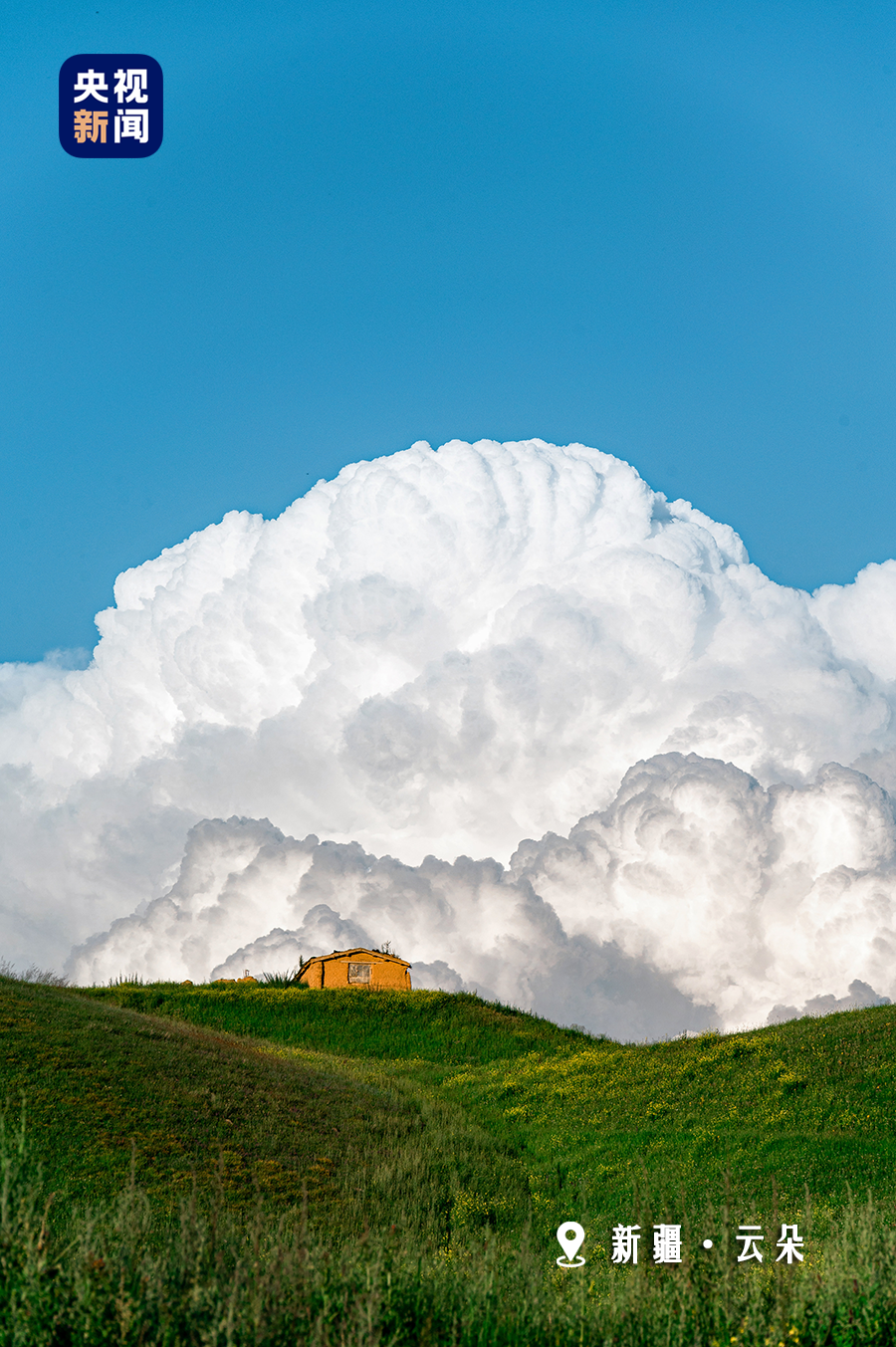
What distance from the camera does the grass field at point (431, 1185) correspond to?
27.7ft

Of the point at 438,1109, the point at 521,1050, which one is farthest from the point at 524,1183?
the point at 521,1050

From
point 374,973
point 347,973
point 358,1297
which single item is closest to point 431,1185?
point 358,1297

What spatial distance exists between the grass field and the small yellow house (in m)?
15.6

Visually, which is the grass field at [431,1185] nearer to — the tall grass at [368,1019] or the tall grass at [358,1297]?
the tall grass at [358,1297]

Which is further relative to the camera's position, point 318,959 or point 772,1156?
point 318,959

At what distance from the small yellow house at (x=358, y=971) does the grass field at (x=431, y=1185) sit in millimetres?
15589

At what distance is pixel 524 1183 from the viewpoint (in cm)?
2242

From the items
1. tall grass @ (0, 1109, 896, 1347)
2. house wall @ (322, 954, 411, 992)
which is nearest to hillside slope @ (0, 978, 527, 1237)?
tall grass @ (0, 1109, 896, 1347)

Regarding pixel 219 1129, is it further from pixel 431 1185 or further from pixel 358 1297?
pixel 358 1297

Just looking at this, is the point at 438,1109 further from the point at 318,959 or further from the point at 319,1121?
the point at 318,959

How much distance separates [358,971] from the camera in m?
61.8

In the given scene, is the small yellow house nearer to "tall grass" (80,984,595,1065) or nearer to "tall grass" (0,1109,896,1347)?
"tall grass" (80,984,595,1065)

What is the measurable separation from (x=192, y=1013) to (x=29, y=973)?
9893 mm

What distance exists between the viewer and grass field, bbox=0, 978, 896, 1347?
27.7 feet
